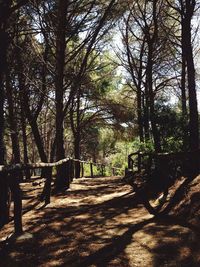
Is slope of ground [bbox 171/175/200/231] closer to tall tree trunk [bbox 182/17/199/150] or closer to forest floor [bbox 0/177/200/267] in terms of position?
forest floor [bbox 0/177/200/267]

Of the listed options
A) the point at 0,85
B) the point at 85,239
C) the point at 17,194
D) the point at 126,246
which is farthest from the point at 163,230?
the point at 0,85

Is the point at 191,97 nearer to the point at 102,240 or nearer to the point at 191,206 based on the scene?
the point at 191,206

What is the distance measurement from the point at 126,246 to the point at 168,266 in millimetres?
907

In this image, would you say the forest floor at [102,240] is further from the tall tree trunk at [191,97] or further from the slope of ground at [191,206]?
the tall tree trunk at [191,97]

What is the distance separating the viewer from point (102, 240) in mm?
5312

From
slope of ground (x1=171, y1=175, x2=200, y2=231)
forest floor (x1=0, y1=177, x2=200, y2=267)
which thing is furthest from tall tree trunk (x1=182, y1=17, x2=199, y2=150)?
forest floor (x1=0, y1=177, x2=200, y2=267)

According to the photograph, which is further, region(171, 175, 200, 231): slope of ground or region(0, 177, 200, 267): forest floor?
region(171, 175, 200, 231): slope of ground

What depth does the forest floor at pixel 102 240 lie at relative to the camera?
4465 mm

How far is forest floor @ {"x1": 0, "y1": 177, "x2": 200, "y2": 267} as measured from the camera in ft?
14.6

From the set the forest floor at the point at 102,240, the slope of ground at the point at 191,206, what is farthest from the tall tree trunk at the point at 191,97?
the forest floor at the point at 102,240

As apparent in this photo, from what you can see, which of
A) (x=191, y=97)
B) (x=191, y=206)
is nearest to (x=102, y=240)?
(x=191, y=206)

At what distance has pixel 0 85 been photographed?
7.14 meters

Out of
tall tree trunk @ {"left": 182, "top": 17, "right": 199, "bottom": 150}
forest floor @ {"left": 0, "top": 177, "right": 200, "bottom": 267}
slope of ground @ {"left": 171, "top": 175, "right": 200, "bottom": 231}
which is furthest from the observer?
tall tree trunk @ {"left": 182, "top": 17, "right": 199, "bottom": 150}

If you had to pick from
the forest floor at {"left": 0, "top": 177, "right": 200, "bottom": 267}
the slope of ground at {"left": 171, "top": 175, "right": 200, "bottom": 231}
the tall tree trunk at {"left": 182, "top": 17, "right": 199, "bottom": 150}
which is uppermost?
the tall tree trunk at {"left": 182, "top": 17, "right": 199, "bottom": 150}
